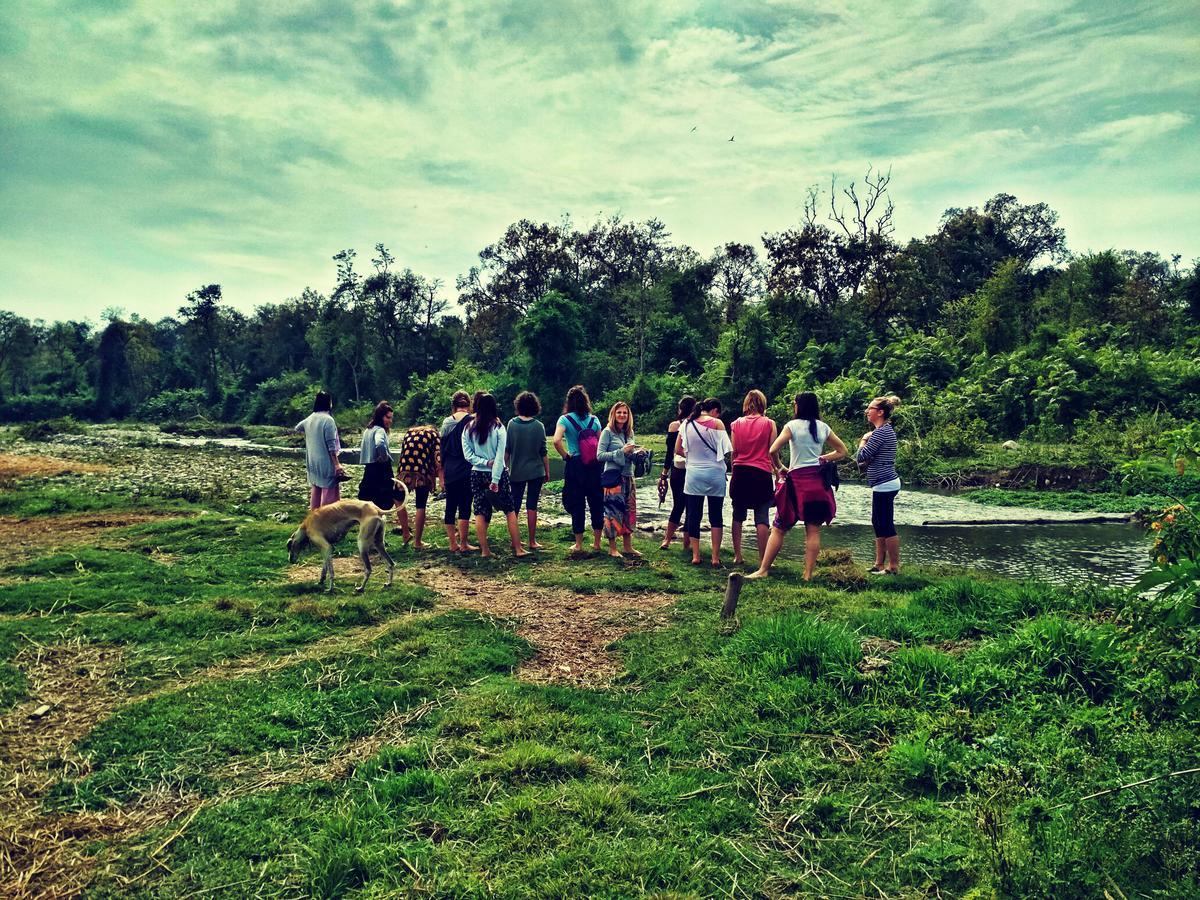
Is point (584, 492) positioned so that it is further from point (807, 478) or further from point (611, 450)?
point (807, 478)

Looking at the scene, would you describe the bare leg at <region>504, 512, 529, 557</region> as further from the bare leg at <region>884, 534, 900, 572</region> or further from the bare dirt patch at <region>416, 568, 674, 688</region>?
the bare leg at <region>884, 534, 900, 572</region>

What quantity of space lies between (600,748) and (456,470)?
5.63m

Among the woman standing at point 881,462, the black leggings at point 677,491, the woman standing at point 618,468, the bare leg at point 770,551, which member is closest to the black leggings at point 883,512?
the woman standing at point 881,462

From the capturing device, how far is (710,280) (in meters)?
46.5

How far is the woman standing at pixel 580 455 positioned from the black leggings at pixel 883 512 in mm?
3249

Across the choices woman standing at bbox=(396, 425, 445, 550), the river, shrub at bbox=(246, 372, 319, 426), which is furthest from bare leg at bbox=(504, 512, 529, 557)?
shrub at bbox=(246, 372, 319, 426)

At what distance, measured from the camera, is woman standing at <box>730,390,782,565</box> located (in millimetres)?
8195

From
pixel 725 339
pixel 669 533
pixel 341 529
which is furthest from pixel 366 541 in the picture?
pixel 725 339

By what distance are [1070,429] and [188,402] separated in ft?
220

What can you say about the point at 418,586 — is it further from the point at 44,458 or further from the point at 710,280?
the point at 710,280

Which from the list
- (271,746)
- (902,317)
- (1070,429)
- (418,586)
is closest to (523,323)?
(902,317)

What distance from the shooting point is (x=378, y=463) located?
366 inches

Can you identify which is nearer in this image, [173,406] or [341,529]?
[341,529]

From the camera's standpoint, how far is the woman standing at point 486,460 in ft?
28.8
